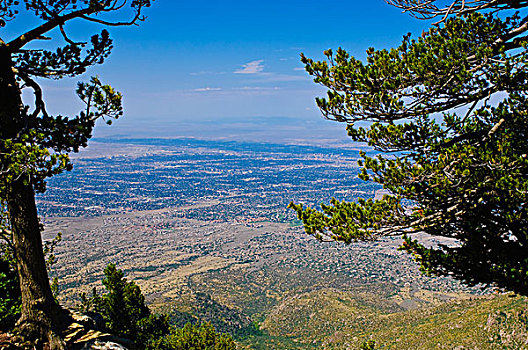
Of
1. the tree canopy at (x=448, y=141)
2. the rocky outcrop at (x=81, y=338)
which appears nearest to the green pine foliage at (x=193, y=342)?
the rocky outcrop at (x=81, y=338)

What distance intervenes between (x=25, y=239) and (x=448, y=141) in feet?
→ 32.0

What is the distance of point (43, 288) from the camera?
28.8 ft

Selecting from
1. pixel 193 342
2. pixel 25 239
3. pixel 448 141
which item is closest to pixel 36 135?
pixel 25 239

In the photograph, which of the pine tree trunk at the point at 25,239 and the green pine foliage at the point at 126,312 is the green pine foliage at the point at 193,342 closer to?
the green pine foliage at the point at 126,312

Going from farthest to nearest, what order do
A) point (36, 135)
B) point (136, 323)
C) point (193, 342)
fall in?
1. point (136, 323)
2. point (193, 342)
3. point (36, 135)

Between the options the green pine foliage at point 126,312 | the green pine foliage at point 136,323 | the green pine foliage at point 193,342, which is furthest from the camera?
the green pine foliage at point 126,312

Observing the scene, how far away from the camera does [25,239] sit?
27.5 feet

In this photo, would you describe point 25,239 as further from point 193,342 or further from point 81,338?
point 193,342

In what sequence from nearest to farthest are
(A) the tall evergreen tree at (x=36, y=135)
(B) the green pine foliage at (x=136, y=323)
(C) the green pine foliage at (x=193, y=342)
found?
(A) the tall evergreen tree at (x=36, y=135), (C) the green pine foliage at (x=193, y=342), (B) the green pine foliage at (x=136, y=323)

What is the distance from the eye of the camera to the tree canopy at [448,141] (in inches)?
313

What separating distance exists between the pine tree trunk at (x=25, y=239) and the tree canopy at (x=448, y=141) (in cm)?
607

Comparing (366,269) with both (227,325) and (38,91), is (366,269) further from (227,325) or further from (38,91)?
(38,91)

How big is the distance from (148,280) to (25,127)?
96.0 metres

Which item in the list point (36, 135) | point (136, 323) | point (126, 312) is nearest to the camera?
point (36, 135)
